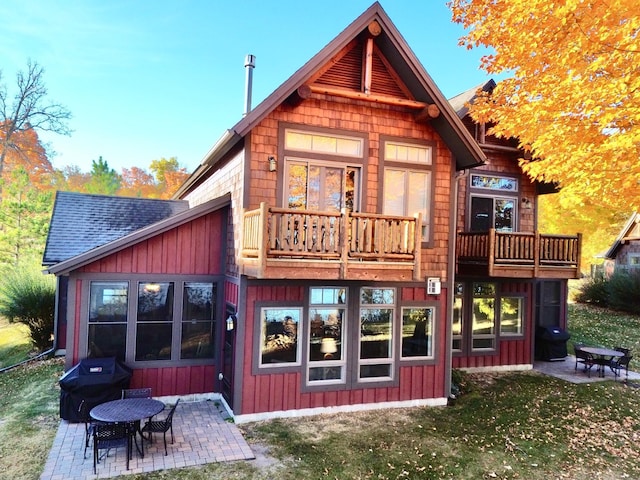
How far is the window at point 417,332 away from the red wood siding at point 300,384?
8.2 inches

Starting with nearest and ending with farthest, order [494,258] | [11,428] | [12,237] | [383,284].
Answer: [11,428] → [383,284] → [494,258] → [12,237]

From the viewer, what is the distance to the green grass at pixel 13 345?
43.9 feet

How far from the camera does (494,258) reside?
1087cm

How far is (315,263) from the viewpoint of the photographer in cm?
749

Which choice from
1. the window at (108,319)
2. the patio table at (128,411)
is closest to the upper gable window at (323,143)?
the window at (108,319)

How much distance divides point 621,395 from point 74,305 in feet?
39.5

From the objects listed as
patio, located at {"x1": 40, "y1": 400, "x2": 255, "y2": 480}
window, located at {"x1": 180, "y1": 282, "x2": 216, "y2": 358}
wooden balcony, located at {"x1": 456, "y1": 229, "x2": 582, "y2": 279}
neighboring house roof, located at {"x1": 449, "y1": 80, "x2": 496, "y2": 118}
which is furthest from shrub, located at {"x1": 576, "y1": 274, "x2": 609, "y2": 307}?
patio, located at {"x1": 40, "y1": 400, "x2": 255, "y2": 480}

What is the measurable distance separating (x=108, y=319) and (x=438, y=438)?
22.0 feet

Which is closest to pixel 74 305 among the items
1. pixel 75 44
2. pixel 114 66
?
pixel 75 44

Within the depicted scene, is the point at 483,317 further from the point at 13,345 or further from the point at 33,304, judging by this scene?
the point at 13,345

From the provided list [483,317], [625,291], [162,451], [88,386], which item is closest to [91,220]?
[88,386]

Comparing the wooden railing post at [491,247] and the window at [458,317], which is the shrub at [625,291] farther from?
the wooden railing post at [491,247]

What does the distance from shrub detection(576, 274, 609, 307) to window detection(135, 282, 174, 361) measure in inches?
899

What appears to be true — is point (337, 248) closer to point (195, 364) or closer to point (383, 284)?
point (383, 284)
